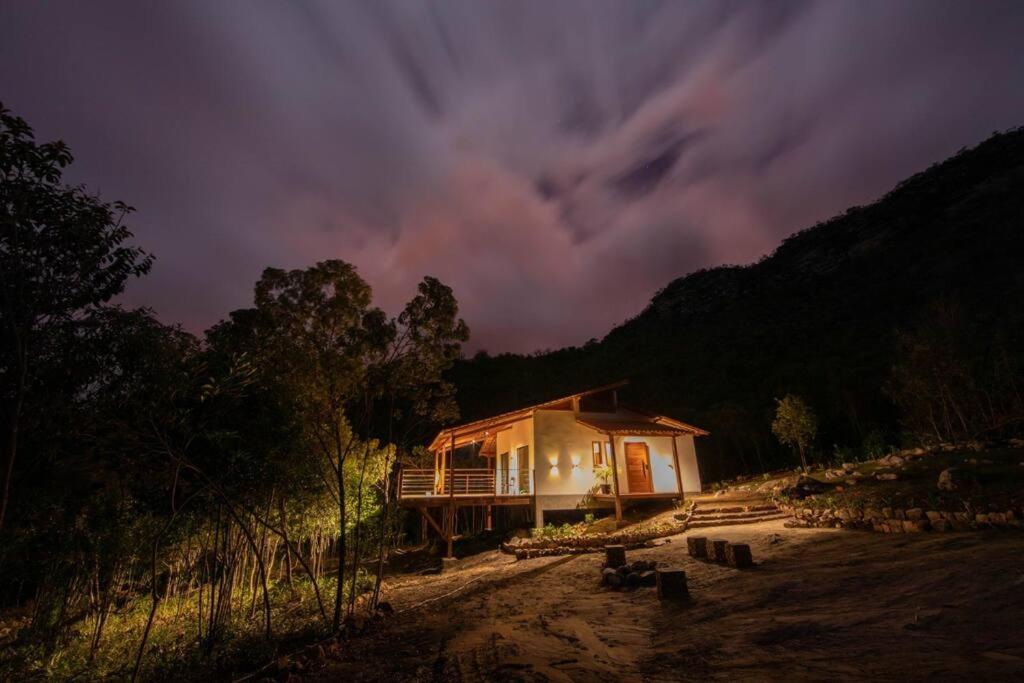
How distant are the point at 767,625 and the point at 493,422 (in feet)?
52.2

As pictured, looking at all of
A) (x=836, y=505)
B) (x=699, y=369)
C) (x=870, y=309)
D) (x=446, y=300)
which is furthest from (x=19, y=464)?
(x=870, y=309)

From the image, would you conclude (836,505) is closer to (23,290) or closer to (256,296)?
(256,296)

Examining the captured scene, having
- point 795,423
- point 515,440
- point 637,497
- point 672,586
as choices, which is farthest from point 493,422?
point 795,423

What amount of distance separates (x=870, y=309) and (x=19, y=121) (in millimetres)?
53759

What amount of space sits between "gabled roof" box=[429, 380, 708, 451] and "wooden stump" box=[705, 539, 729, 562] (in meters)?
7.97

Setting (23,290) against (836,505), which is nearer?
(23,290)

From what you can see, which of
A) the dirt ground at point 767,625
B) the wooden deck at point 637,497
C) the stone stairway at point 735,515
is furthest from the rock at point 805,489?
the dirt ground at point 767,625

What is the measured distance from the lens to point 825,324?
44.1 metres

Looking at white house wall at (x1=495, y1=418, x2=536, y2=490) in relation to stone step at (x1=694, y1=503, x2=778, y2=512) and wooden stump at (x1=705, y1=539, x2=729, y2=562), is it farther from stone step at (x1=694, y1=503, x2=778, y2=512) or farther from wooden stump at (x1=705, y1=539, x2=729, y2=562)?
wooden stump at (x1=705, y1=539, x2=729, y2=562)

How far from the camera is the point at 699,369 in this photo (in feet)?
145

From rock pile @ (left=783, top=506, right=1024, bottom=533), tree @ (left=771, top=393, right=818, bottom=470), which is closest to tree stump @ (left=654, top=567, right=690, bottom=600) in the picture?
rock pile @ (left=783, top=506, right=1024, bottom=533)

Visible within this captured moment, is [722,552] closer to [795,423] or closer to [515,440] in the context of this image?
[515,440]

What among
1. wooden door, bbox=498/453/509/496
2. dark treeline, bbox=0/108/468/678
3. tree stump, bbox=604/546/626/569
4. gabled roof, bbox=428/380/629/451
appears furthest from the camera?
wooden door, bbox=498/453/509/496

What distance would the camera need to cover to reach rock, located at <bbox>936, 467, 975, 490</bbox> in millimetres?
10234
